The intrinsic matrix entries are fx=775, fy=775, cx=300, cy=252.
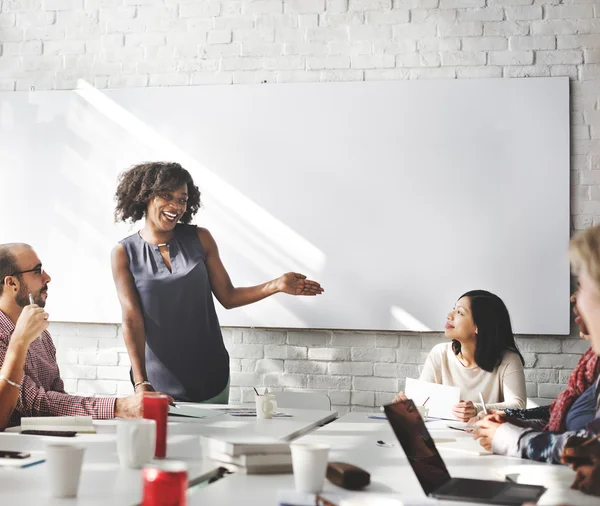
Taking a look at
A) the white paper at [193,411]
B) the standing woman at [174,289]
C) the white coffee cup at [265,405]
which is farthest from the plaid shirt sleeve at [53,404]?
the standing woman at [174,289]

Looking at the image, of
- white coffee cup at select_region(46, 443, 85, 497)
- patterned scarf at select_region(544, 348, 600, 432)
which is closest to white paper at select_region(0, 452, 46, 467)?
white coffee cup at select_region(46, 443, 85, 497)

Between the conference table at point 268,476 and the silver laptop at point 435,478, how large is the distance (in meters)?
0.03

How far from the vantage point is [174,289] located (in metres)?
3.83

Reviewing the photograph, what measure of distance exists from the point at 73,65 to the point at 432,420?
2816 mm

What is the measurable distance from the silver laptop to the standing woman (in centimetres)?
214

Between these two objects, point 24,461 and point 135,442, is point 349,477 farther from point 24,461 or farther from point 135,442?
point 24,461

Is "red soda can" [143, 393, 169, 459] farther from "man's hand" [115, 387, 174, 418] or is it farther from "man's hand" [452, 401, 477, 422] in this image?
"man's hand" [452, 401, 477, 422]

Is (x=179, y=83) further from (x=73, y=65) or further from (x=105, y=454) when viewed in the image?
(x=105, y=454)

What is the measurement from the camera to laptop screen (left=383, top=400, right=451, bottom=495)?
164cm

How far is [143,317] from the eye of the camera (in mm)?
3889

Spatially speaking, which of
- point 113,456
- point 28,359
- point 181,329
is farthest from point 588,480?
point 181,329

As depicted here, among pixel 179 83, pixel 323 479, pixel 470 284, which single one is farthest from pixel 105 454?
pixel 179 83

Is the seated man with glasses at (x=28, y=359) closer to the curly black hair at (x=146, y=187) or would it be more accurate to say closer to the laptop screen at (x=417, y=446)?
the laptop screen at (x=417, y=446)

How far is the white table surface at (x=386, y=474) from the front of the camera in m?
1.53
